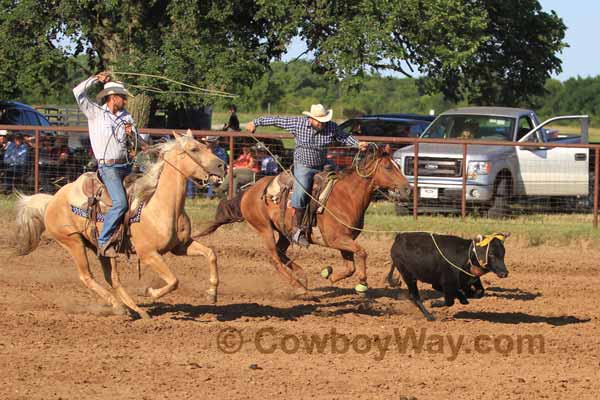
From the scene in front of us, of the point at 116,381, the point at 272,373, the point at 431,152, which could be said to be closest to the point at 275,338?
the point at 272,373

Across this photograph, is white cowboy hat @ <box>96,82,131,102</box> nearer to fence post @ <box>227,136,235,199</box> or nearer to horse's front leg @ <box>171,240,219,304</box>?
horse's front leg @ <box>171,240,219,304</box>

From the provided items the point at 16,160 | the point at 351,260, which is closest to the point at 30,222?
the point at 351,260

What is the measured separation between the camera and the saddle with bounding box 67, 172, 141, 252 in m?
9.72

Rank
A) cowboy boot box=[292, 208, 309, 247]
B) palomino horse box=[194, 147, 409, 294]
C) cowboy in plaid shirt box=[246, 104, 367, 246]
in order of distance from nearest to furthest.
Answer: palomino horse box=[194, 147, 409, 294] < cowboy in plaid shirt box=[246, 104, 367, 246] < cowboy boot box=[292, 208, 309, 247]

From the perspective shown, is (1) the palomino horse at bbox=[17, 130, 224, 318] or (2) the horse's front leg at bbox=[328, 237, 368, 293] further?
(2) the horse's front leg at bbox=[328, 237, 368, 293]

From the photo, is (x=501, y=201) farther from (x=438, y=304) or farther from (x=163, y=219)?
(x=163, y=219)

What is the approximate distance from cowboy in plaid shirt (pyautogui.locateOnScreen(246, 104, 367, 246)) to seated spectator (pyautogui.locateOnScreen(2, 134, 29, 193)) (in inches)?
315

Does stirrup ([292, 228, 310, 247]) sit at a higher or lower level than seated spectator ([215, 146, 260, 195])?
lower

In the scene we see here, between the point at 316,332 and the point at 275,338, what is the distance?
18.3 inches

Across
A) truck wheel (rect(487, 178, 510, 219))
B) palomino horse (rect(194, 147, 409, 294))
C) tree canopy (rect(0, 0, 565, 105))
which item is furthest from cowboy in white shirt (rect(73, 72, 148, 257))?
tree canopy (rect(0, 0, 565, 105))

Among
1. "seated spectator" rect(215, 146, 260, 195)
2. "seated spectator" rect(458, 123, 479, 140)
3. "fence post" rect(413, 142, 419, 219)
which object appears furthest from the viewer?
"seated spectator" rect(458, 123, 479, 140)

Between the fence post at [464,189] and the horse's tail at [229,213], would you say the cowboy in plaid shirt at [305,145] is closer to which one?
the horse's tail at [229,213]

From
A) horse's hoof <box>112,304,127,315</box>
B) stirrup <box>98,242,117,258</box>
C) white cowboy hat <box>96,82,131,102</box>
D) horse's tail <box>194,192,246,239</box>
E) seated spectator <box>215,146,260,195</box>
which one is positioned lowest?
horse's hoof <box>112,304,127,315</box>

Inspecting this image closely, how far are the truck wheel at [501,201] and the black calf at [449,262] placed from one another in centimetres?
717
